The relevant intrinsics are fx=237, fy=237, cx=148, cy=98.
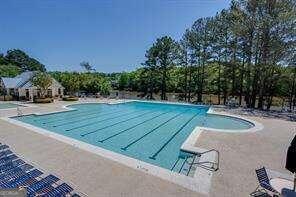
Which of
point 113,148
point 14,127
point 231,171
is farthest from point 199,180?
point 14,127

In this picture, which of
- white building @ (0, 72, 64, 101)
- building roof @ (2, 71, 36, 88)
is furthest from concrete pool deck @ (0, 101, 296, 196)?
building roof @ (2, 71, 36, 88)

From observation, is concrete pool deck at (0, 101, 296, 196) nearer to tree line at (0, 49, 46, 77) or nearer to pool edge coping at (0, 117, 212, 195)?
pool edge coping at (0, 117, 212, 195)

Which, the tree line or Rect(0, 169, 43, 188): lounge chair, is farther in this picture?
the tree line

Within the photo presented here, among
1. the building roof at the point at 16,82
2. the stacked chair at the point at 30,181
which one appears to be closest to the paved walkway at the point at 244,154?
the stacked chair at the point at 30,181

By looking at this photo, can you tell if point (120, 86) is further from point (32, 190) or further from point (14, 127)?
point (32, 190)

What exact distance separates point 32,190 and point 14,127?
8.18 meters

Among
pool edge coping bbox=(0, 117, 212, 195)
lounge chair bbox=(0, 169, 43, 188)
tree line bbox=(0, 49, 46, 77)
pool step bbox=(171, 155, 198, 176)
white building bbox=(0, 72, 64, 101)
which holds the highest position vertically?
tree line bbox=(0, 49, 46, 77)

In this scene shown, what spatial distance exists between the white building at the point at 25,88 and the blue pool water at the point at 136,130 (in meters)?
11.1

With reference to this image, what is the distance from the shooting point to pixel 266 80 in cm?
2175

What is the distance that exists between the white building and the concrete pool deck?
16522 millimetres

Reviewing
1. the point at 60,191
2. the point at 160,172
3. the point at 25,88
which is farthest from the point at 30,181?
the point at 25,88

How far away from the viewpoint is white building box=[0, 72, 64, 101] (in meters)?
26.8

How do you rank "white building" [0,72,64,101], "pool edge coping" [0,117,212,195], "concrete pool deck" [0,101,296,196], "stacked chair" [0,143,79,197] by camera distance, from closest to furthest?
"stacked chair" [0,143,79,197], "concrete pool deck" [0,101,296,196], "pool edge coping" [0,117,212,195], "white building" [0,72,64,101]

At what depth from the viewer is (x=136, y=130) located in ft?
44.0
